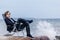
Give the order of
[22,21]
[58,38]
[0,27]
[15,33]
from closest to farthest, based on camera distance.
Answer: [58,38] < [22,21] < [15,33] < [0,27]

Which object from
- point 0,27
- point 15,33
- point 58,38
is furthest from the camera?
point 0,27

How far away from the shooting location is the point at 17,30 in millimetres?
11234

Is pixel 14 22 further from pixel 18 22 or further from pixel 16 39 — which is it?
pixel 16 39

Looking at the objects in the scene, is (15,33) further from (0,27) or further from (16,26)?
(0,27)

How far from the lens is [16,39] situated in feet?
33.0

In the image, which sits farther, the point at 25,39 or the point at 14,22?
the point at 14,22

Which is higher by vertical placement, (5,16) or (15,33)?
(5,16)

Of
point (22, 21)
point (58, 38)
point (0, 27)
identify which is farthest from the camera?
point (0, 27)

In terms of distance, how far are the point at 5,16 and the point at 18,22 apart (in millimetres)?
633

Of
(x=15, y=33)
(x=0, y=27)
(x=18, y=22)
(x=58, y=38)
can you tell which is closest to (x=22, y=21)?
(x=18, y=22)

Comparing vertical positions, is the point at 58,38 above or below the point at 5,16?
below

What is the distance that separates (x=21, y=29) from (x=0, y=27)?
7.13m

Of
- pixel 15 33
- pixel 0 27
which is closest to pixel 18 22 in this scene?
pixel 15 33

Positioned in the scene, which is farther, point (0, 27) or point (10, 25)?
point (0, 27)
